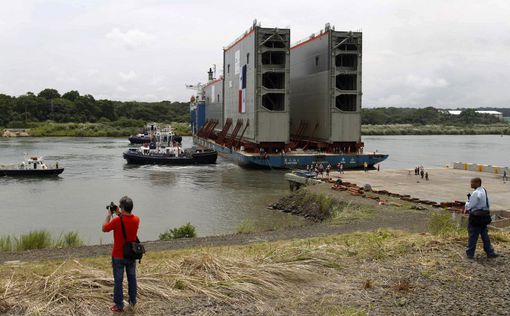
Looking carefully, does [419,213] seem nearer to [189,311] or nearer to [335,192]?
[335,192]

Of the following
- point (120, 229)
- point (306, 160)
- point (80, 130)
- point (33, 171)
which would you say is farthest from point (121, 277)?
point (80, 130)

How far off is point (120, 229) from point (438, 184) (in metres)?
26.7

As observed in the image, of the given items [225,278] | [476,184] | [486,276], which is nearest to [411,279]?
[486,276]

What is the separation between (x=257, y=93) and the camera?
4888cm

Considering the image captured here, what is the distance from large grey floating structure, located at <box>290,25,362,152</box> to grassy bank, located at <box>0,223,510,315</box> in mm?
41044

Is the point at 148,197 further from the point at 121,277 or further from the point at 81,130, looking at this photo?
the point at 81,130

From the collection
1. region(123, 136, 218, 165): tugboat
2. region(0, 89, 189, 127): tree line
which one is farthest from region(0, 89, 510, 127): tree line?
region(123, 136, 218, 165): tugboat

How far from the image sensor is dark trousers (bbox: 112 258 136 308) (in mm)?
7219

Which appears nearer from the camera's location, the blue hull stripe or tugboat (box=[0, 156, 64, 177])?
tugboat (box=[0, 156, 64, 177])

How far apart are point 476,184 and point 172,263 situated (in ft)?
18.2

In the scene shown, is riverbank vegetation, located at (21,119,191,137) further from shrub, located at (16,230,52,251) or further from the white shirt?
the white shirt

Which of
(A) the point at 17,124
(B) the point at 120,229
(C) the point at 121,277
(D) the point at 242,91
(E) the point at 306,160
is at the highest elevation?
(D) the point at 242,91

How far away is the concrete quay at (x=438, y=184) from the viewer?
25.8 m

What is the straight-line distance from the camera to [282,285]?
343 inches
